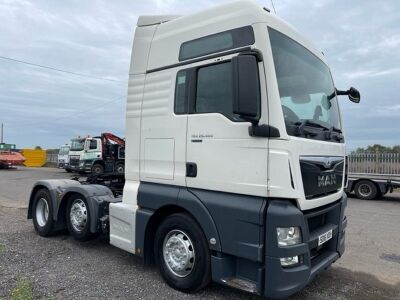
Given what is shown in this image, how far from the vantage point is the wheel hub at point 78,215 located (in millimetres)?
6012

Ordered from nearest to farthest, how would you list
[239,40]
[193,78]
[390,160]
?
1. [239,40]
2. [193,78]
3. [390,160]

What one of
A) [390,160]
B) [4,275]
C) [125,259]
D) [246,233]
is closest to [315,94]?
[246,233]

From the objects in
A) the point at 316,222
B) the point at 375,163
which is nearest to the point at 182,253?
the point at 316,222

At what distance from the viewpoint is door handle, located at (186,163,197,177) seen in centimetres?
437

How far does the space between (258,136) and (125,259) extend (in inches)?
120

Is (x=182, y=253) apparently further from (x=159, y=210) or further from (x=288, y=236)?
(x=288, y=236)

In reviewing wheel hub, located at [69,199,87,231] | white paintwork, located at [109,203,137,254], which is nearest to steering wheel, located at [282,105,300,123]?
white paintwork, located at [109,203,137,254]

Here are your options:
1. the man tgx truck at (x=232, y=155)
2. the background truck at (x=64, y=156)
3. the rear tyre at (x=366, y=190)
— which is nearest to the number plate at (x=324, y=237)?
the man tgx truck at (x=232, y=155)

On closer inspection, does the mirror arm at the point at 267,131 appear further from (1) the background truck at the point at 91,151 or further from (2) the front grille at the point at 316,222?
(1) the background truck at the point at 91,151

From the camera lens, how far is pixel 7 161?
1241 inches

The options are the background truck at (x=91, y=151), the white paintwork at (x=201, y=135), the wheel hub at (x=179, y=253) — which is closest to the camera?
the white paintwork at (x=201, y=135)

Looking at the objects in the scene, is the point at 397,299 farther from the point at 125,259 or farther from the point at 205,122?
the point at 125,259

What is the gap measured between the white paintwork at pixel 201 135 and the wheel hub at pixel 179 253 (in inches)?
23.3

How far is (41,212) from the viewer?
23.4ft
